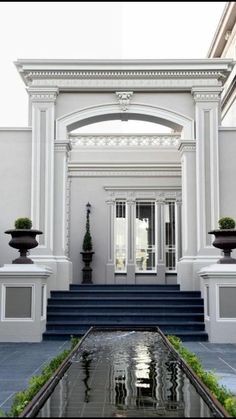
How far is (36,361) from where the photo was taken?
25.9ft

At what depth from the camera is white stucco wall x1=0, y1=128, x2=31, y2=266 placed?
1237cm

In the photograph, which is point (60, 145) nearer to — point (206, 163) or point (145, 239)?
point (206, 163)

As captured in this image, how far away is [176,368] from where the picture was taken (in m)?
5.97

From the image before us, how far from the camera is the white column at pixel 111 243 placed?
16.6m

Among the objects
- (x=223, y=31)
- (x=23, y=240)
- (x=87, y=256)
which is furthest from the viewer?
(x=223, y=31)

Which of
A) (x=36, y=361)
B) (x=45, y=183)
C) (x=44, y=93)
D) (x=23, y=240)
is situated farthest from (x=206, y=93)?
(x=36, y=361)

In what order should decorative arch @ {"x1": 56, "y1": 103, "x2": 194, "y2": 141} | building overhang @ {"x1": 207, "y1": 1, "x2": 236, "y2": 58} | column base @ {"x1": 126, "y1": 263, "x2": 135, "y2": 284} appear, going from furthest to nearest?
building overhang @ {"x1": 207, "y1": 1, "x2": 236, "y2": 58}, column base @ {"x1": 126, "y1": 263, "x2": 135, "y2": 284}, decorative arch @ {"x1": 56, "y1": 103, "x2": 194, "y2": 141}

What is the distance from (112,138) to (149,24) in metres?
12.7

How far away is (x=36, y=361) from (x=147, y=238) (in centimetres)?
917

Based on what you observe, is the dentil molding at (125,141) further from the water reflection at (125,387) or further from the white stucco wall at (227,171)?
the water reflection at (125,387)

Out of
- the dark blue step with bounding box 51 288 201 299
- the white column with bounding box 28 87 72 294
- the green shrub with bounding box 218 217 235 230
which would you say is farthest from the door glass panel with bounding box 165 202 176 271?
the green shrub with bounding box 218 217 235 230

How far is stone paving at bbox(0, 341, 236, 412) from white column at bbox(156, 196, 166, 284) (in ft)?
21.0

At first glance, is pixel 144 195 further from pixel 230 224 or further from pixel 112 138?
pixel 230 224

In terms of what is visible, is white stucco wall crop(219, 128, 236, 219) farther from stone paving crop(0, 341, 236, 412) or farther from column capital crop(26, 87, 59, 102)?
column capital crop(26, 87, 59, 102)
